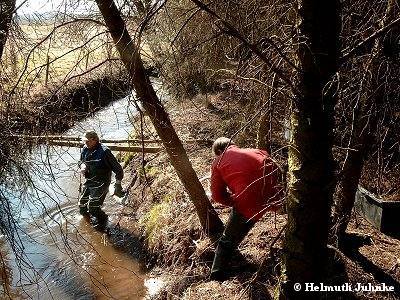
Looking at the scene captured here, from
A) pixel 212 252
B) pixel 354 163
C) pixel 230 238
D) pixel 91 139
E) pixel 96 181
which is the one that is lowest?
pixel 212 252

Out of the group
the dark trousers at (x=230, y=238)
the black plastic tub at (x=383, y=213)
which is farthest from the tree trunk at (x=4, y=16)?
the black plastic tub at (x=383, y=213)

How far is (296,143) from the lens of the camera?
9.09 ft

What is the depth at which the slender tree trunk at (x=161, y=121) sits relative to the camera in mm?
4590

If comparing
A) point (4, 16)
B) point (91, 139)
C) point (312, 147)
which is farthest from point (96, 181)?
point (312, 147)

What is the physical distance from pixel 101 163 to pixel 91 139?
22.6 inches

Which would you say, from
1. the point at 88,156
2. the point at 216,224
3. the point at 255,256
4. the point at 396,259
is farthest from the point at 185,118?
the point at 396,259

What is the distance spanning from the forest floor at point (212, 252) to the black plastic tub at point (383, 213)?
4.4 inches

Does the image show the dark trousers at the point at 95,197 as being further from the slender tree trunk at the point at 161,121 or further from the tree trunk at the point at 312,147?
the tree trunk at the point at 312,147

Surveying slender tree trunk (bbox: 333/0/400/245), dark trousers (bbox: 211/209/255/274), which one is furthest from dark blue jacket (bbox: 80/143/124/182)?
slender tree trunk (bbox: 333/0/400/245)

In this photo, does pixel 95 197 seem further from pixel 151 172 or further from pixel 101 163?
pixel 151 172

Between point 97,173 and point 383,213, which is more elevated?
point 383,213

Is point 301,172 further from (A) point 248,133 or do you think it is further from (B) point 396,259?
(A) point 248,133

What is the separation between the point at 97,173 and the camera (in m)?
7.84

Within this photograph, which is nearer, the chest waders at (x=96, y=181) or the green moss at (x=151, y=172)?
the chest waders at (x=96, y=181)
